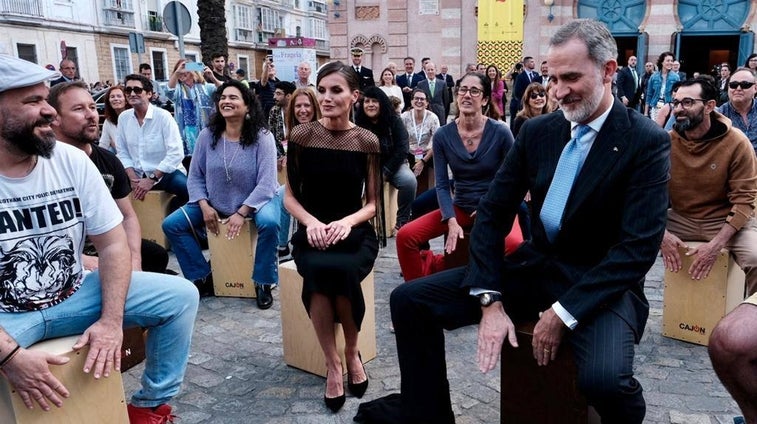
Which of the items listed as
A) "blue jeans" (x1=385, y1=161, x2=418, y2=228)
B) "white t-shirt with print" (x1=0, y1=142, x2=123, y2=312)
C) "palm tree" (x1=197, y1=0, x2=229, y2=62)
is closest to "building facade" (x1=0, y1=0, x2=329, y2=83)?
"palm tree" (x1=197, y1=0, x2=229, y2=62)

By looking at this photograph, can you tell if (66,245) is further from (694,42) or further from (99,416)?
(694,42)

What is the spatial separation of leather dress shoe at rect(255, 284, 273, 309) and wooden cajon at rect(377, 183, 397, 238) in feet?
7.00

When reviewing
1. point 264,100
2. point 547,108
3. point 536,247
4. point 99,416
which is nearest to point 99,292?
point 99,416

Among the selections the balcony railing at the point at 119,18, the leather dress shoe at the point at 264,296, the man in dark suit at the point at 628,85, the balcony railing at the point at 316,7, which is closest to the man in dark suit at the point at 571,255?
the leather dress shoe at the point at 264,296

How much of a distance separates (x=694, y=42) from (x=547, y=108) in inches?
806

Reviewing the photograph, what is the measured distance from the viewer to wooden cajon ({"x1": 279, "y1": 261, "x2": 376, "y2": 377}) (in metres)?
3.58

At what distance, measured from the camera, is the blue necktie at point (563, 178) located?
2.56 m

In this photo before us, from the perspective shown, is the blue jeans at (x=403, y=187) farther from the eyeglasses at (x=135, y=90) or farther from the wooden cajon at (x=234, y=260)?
the eyeglasses at (x=135, y=90)

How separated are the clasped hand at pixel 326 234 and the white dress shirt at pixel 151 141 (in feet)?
9.93

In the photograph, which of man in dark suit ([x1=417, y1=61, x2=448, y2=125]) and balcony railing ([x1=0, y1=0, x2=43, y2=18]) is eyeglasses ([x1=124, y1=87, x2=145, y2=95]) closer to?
man in dark suit ([x1=417, y1=61, x2=448, y2=125])

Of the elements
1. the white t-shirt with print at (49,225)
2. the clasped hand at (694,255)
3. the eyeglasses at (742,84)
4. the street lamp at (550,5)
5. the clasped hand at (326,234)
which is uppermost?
the street lamp at (550,5)

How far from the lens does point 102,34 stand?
3122cm

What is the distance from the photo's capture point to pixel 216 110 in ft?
17.0

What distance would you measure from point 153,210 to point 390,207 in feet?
8.26
